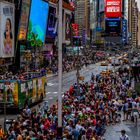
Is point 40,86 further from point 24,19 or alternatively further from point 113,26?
point 113,26

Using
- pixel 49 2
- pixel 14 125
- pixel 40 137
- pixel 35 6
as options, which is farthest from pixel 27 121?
pixel 49 2

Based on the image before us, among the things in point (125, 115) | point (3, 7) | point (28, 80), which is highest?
point (3, 7)

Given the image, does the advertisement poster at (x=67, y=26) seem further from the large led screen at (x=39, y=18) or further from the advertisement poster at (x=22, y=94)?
the advertisement poster at (x=22, y=94)

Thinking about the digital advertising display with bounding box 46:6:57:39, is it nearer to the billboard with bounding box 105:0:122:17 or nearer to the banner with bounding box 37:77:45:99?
the billboard with bounding box 105:0:122:17

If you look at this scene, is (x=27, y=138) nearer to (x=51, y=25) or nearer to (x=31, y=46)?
(x=31, y=46)

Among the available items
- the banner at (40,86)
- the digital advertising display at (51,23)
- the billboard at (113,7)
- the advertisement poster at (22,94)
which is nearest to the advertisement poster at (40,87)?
the banner at (40,86)

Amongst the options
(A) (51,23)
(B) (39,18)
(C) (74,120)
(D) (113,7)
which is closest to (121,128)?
(C) (74,120)

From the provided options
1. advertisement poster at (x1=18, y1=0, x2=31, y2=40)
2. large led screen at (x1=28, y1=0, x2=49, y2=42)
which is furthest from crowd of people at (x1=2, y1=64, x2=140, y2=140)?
large led screen at (x1=28, y1=0, x2=49, y2=42)

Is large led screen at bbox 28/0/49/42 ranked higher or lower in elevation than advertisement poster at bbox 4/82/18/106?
higher
